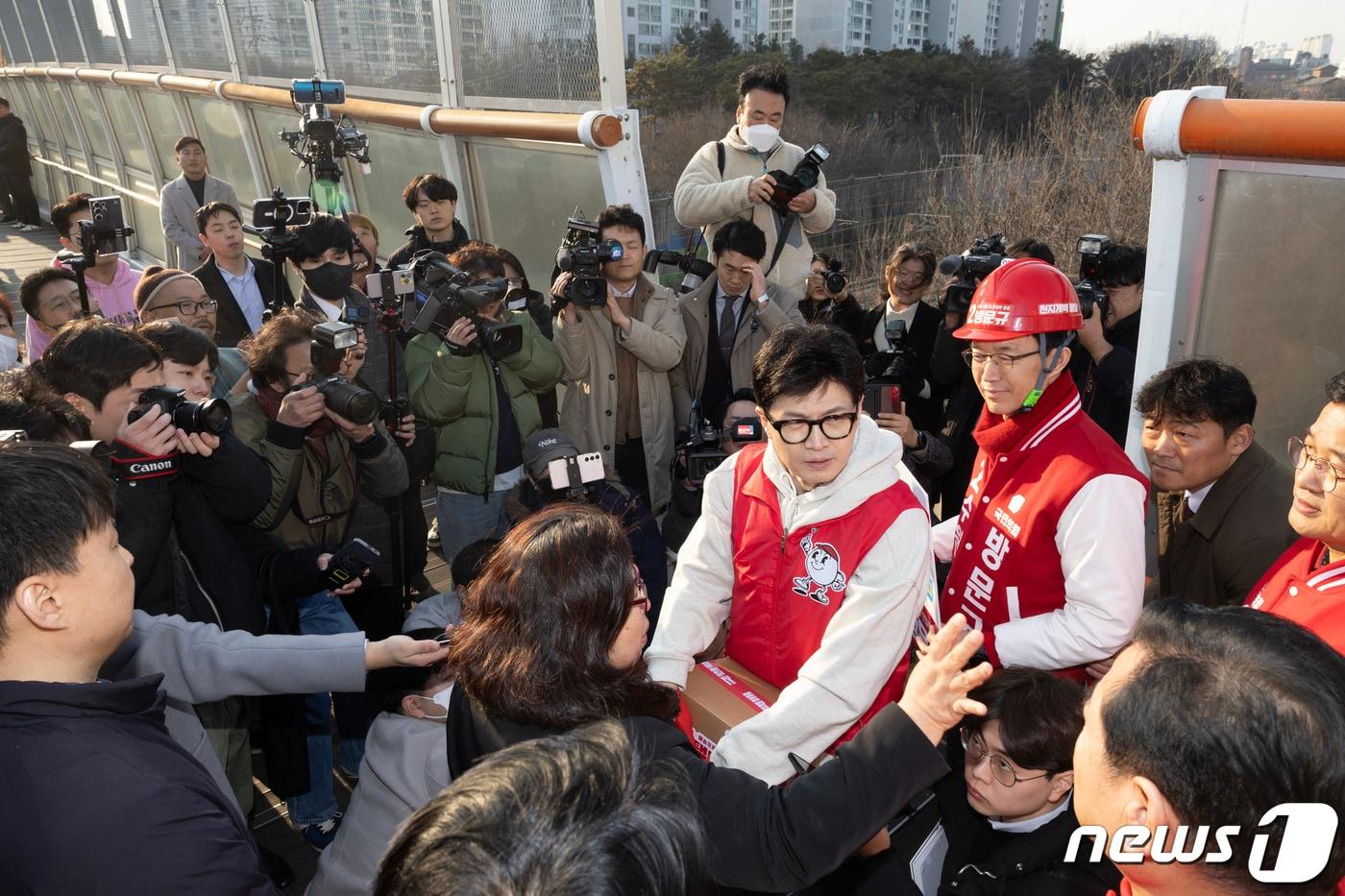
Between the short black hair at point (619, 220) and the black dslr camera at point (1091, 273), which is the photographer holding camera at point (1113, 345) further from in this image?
the short black hair at point (619, 220)

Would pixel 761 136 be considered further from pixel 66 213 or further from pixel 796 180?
pixel 66 213

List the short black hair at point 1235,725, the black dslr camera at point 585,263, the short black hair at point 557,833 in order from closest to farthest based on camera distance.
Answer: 1. the short black hair at point 557,833
2. the short black hair at point 1235,725
3. the black dslr camera at point 585,263

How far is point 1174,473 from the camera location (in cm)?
247

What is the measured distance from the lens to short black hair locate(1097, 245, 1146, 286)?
3570mm

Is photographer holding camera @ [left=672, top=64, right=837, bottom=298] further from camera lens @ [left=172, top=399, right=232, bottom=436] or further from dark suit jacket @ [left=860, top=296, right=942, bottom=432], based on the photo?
camera lens @ [left=172, top=399, right=232, bottom=436]

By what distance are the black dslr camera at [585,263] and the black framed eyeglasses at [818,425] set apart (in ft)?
6.30

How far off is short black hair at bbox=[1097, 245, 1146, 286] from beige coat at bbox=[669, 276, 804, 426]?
126cm

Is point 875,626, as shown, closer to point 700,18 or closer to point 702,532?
point 702,532

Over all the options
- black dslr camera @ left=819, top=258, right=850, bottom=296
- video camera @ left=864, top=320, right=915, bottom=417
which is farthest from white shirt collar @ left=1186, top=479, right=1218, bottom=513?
black dslr camera @ left=819, top=258, right=850, bottom=296

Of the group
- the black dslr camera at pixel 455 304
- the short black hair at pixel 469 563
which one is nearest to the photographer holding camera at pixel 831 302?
the black dslr camera at pixel 455 304

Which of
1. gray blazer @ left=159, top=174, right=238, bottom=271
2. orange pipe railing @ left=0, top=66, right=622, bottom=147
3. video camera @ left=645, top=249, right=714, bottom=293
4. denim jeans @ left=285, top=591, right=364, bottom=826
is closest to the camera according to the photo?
denim jeans @ left=285, top=591, right=364, bottom=826

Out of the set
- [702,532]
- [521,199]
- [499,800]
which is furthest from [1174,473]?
[521,199]

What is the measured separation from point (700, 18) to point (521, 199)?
A: 2002 inches

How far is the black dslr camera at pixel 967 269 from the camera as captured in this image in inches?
139
